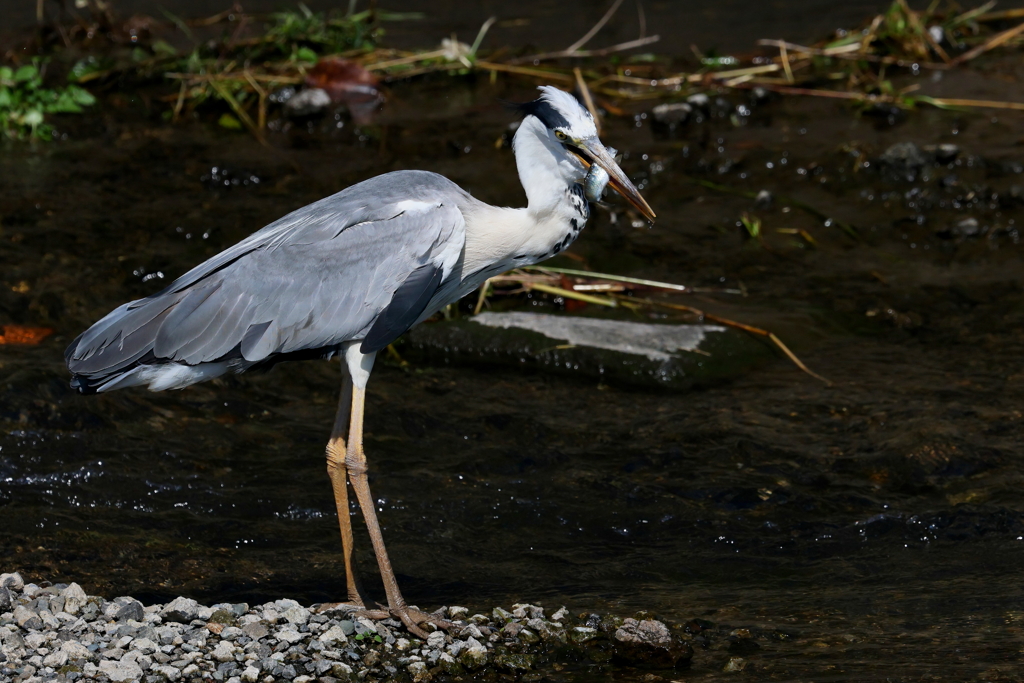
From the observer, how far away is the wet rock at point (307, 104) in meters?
9.13

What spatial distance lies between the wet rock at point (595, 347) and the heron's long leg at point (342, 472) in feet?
Result: 5.49

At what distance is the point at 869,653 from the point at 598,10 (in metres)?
8.23

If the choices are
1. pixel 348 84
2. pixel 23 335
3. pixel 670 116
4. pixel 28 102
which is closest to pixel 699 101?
pixel 670 116

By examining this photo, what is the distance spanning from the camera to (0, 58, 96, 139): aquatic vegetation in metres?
8.81

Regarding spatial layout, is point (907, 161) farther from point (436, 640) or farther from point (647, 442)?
point (436, 640)

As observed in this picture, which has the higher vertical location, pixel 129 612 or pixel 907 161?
pixel 907 161

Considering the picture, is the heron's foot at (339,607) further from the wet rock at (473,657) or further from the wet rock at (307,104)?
the wet rock at (307,104)

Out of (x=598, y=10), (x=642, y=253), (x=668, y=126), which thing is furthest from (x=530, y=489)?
(x=598, y=10)

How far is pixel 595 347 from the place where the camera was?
20.3ft

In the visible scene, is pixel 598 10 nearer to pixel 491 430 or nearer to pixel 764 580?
pixel 491 430

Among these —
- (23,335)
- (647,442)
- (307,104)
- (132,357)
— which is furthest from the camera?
(307,104)

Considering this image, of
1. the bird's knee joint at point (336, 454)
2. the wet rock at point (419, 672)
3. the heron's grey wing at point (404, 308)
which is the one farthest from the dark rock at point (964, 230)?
the wet rock at point (419, 672)

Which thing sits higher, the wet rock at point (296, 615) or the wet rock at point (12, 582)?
the wet rock at point (12, 582)

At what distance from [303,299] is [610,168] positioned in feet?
4.06
